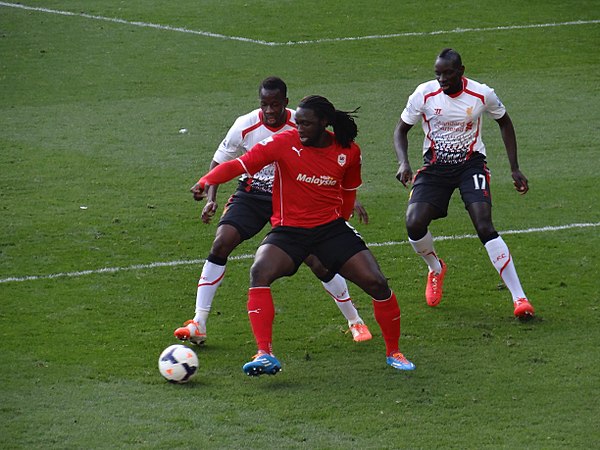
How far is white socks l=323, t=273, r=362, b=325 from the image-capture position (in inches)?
396

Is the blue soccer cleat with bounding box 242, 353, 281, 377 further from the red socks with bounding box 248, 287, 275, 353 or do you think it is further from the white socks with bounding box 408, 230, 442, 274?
the white socks with bounding box 408, 230, 442, 274

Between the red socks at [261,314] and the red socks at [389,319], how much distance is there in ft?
2.78

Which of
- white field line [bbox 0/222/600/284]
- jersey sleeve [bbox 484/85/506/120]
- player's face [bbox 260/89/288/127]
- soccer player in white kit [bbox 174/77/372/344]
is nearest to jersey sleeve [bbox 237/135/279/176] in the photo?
soccer player in white kit [bbox 174/77/372/344]

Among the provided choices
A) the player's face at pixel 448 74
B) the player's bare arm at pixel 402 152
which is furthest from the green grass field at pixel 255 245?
the player's face at pixel 448 74

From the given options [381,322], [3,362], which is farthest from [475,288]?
[3,362]

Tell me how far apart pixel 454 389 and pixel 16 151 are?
9.34m

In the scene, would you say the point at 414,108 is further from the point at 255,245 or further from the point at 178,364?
the point at 178,364

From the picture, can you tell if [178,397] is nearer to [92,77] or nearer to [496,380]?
[496,380]

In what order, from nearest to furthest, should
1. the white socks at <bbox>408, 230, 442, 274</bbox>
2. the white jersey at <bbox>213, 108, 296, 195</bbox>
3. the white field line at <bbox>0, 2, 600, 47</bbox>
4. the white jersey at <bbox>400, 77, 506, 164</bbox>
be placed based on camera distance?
the white jersey at <bbox>213, 108, 296, 195</bbox> < the white jersey at <bbox>400, 77, 506, 164</bbox> < the white socks at <bbox>408, 230, 442, 274</bbox> < the white field line at <bbox>0, 2, 600, 47</bbox>

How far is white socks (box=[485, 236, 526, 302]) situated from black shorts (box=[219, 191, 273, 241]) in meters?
1.97

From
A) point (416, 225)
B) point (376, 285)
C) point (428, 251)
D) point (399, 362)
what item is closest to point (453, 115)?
point (416, 225)

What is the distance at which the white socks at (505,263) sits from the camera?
10.3 m

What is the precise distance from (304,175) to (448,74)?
2.06 meters

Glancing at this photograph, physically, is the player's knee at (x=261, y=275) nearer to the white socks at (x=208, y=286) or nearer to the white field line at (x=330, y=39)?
the white socks at (x=208, y=286)
